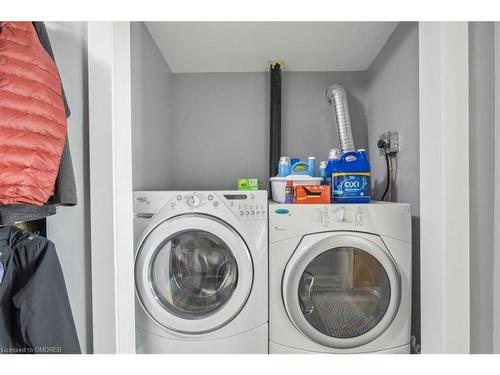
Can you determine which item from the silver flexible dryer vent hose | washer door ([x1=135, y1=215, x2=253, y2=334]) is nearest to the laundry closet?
the silver flexible dryer vent hose

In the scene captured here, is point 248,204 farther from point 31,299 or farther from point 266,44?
point 266,44

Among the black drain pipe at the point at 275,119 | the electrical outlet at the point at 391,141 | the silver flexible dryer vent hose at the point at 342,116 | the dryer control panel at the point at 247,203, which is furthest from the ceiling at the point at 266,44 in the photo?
the dryer control panel at the point at 247,203

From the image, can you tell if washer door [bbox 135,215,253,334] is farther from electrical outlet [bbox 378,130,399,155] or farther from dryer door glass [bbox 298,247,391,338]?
electrical outlet [bbox 378,130,399,155]

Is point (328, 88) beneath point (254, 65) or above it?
beneath

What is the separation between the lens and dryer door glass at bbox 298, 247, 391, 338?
1.38m

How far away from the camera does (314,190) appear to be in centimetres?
146

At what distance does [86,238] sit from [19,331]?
0.34m

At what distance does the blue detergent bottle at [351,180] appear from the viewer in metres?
1.49

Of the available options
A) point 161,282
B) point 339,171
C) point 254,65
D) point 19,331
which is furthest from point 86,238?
point 254,65

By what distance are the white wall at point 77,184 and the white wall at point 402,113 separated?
152 cm

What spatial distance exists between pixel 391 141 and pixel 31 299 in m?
1.94

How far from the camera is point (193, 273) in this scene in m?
1.42

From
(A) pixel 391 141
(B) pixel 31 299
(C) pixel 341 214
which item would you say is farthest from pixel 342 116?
(B) pixel 31 299
